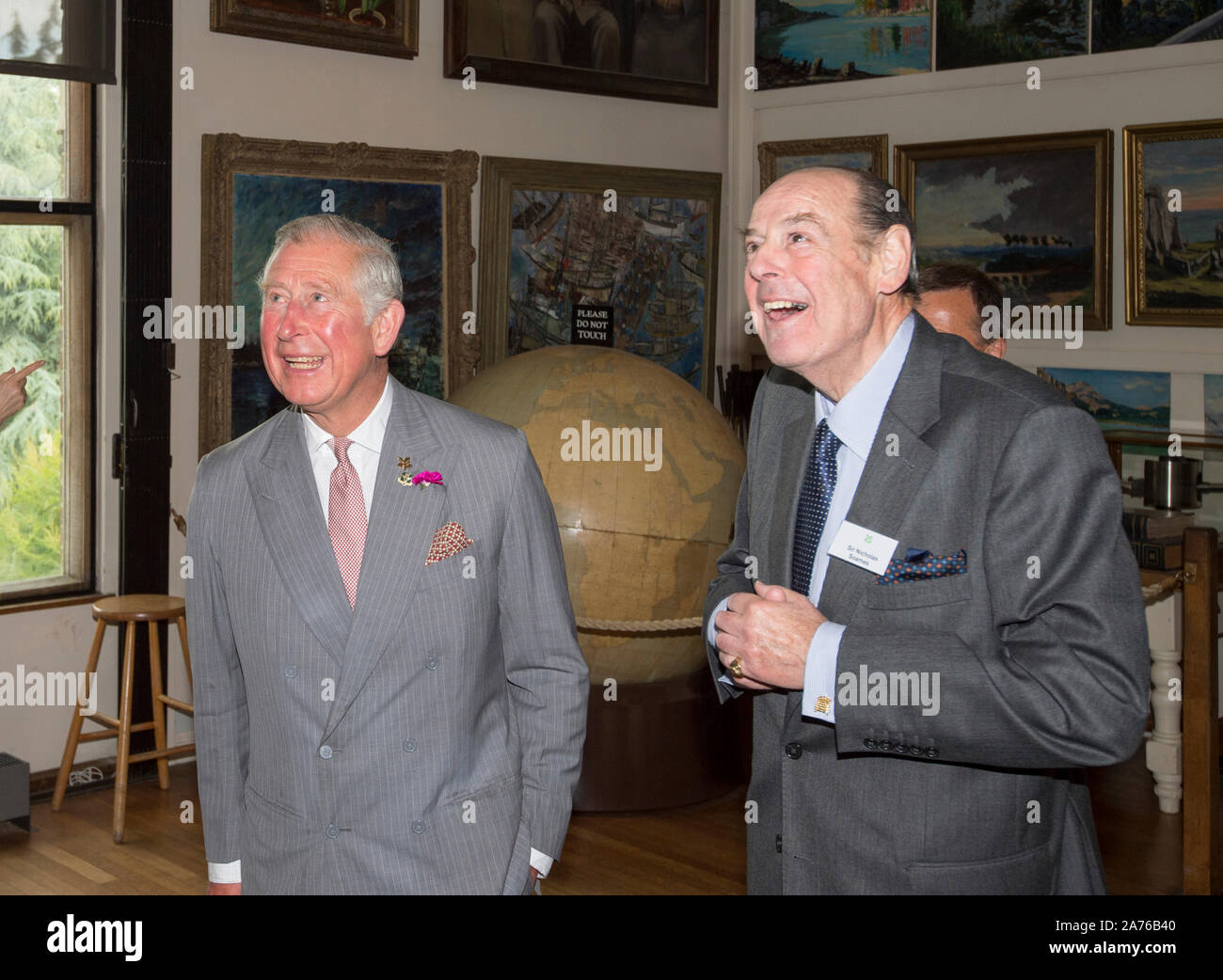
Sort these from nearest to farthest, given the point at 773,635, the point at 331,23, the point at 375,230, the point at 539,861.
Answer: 1. the point at 773,635
2. the point at 539,861
3. the point at 331,23
4. the point at 375,230

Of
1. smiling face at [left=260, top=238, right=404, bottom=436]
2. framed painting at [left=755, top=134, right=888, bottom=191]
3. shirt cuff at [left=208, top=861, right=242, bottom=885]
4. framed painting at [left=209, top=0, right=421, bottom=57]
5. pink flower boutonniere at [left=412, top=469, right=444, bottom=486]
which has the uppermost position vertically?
framed painting at [left=209, top=0, right=421, bottom=57]

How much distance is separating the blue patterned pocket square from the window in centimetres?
562

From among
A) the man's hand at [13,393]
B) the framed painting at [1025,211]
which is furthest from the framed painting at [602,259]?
the man's hand at [13,393]

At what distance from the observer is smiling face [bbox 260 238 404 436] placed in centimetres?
263

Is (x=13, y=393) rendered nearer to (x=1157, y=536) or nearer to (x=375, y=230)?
(x=375, y=230)

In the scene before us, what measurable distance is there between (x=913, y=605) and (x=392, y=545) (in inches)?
39.1

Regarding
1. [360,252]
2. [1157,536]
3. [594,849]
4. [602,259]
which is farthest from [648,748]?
[360,252]

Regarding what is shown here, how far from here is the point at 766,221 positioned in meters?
2.42

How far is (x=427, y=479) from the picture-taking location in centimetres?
275

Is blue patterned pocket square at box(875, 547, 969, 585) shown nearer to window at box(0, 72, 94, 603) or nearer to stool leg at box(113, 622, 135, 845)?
stool leg at box(113, 622, 135, 845)

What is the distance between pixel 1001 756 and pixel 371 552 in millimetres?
1202

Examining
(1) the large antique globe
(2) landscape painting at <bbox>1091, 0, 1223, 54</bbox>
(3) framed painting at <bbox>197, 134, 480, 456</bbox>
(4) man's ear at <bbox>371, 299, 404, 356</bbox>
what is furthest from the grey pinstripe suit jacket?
(2) landscape painting at <bbox>1091, 0, 1223, 54</bbox>

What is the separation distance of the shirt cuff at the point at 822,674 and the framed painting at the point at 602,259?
6.41m

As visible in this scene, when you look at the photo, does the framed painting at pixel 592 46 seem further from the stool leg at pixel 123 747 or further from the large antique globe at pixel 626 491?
the stool leg at pixel 123 747
